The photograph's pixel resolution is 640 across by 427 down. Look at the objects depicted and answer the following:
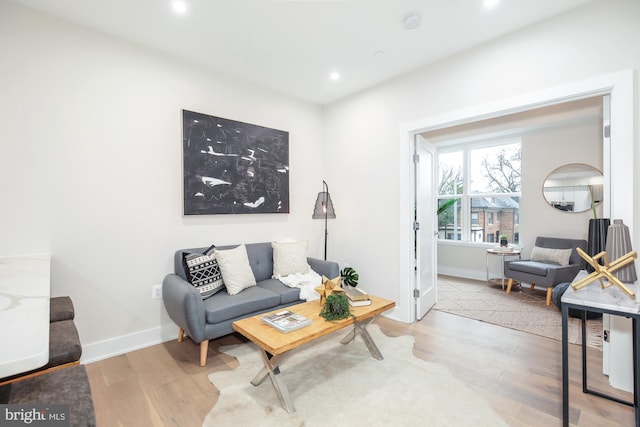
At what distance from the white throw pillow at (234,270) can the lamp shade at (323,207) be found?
3.91 ft

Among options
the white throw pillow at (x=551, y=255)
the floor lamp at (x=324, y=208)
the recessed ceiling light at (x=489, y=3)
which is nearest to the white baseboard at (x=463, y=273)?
the white throw pillow at (x=551, y=255)

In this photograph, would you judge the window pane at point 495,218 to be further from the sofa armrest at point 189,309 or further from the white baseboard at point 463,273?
the sofa armrest at point 189,309

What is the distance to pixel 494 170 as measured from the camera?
5.23m

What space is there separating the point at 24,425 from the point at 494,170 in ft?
19.9

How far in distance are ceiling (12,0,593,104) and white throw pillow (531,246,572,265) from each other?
320 cm

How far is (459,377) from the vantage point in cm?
215

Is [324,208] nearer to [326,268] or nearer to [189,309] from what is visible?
[326,268]

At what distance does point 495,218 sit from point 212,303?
16.3 ft

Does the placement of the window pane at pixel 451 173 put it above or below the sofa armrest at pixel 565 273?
above

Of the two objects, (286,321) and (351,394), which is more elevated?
(286,321)

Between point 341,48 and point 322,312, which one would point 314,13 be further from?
point 322,312

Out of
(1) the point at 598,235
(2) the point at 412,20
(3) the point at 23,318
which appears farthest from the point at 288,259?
(1) the point at 598,235

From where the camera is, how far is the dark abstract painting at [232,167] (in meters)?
2.93

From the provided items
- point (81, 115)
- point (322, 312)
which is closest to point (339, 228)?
point (322, 312)
